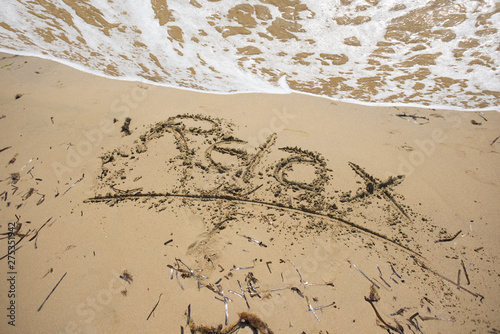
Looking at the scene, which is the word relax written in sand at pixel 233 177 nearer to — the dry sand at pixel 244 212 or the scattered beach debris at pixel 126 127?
the dry sand at pixel 244 212

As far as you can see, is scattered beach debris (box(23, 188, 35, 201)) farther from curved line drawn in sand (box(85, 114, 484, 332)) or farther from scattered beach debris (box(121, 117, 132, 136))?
scattered beach debris (box(121, 117, 132, 136))

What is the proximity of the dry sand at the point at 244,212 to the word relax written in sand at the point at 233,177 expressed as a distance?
1cm

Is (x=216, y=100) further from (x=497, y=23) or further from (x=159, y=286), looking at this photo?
(x=497, y=23)

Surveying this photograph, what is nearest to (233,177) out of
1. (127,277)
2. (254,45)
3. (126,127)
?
(127,277)

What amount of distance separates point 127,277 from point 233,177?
1290 mm

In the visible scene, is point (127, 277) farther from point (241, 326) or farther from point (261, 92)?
point (261, 92)

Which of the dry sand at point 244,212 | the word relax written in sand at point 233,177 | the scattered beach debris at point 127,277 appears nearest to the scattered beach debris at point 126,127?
the dry sand at point 244,212

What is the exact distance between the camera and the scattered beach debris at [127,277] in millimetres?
1927

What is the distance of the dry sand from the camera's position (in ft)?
5.99

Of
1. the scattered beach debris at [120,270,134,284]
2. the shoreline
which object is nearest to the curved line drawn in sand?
the scattered beach debris at [120,270,134,284]

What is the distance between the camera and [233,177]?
8.56 feet

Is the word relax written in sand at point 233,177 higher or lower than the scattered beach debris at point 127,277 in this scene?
higher

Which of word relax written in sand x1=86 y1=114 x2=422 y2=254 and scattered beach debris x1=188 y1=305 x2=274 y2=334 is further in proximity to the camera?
word relax written in sand x1=86 y1=114 x2=422 y2=254

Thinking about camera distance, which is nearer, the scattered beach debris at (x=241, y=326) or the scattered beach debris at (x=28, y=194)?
the scattered beach debris at (x=241, y=326)
